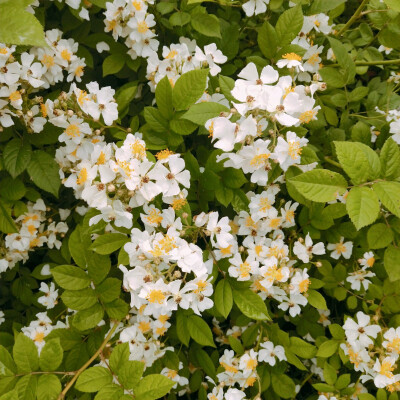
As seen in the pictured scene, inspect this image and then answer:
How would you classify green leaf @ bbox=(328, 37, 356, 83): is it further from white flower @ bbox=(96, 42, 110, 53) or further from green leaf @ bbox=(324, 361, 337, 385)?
green leaf @ bbox=(324, 361, 337, 385)

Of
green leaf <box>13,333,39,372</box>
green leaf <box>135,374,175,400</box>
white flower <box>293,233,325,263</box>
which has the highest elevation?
green leaf <box>13,333,39,372</box>

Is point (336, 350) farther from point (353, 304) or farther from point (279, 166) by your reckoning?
point (279, 166)

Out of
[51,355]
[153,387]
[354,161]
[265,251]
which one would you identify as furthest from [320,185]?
[51,355]

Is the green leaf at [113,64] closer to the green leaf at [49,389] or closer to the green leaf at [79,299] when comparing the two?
the green leaf at [79,299]

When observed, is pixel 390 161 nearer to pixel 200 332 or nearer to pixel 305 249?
pixel 305 249

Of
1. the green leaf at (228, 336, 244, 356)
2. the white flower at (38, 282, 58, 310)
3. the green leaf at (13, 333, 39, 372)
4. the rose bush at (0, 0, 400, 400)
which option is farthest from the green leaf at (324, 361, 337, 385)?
the white flower at (38, 282, 58, 310)

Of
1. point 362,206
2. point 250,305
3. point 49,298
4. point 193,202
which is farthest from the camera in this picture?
point 49,298

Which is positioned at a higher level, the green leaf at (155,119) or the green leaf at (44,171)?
the green leaf at (155,119)

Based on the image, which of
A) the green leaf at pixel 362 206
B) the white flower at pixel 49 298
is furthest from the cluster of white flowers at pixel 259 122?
the white flower at pixel 49 298
